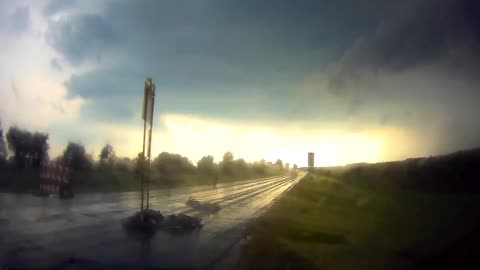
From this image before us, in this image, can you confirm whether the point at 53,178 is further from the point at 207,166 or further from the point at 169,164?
the point at 207,166

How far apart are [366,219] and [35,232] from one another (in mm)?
11128

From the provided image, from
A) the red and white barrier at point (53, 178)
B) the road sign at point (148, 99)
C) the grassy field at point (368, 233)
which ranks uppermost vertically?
the road sign at point (148, 99)

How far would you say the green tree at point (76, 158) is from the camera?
1153 inches

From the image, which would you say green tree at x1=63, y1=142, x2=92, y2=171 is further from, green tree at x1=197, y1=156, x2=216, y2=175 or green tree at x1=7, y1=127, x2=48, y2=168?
green tree at x1=197, y1=156, x2=216, y2=175

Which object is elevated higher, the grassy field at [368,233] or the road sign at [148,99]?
the road sign at [148,99]

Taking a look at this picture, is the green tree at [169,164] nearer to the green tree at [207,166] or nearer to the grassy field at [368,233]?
the green tree at [207,166]

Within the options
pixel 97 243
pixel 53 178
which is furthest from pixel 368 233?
pixel 53 178

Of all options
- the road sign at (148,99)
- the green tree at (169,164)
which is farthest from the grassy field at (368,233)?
the green tree at (169,164)

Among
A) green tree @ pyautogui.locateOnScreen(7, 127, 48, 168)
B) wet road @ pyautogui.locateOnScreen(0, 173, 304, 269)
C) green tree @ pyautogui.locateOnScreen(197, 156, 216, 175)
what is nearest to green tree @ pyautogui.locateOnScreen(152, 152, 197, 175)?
green tree @ pyautogui.locateOnScreen(197, 156, 216, 175)

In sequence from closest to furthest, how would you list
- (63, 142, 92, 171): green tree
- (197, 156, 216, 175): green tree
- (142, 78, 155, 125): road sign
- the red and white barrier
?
(142, 78, 155, 125): road sign
the red and white barrier
(63, 142, 92, 171): green tree
(197, 156, 216, 175): green tree

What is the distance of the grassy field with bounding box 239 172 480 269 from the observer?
8641 mm

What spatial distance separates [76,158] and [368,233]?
2486 cm

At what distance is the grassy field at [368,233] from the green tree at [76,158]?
17.7 m

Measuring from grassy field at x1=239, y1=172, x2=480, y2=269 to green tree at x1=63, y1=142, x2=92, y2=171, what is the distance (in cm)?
1766
